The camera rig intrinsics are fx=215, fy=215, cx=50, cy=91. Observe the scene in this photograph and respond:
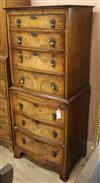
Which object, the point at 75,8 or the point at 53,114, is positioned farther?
the point at 53,114

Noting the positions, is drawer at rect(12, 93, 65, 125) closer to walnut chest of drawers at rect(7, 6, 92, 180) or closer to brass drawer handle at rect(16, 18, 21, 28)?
walnut chest of drawers at rect(7, 6, 92, 180)

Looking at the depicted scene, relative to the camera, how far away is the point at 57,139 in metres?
1.92

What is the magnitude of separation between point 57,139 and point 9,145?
0.72 meters

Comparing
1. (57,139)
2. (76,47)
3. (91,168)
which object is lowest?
(57,139)

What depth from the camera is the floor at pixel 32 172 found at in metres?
2.02

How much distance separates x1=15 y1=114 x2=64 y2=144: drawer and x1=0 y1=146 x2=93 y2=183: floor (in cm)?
36

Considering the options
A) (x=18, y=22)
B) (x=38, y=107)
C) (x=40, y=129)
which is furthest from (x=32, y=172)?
(x=18, y=22)

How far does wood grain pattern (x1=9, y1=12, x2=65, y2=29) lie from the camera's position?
1.56 m

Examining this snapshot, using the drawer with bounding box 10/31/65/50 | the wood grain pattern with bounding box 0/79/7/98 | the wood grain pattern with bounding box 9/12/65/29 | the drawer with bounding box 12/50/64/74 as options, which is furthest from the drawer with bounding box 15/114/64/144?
the wood grain pattern with bounding box 9/12/65/29

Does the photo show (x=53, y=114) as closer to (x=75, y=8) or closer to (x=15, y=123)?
(x=15, y=123)

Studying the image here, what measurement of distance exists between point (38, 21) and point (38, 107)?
2.40ft

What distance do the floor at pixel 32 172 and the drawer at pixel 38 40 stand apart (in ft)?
3.59

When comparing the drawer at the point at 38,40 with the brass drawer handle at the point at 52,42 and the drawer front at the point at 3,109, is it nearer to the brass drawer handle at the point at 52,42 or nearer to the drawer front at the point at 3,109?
the brass drawer handle at the point at 52,42

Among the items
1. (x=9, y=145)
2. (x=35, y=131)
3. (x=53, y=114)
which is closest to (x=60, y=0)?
(x=53, y=114)
